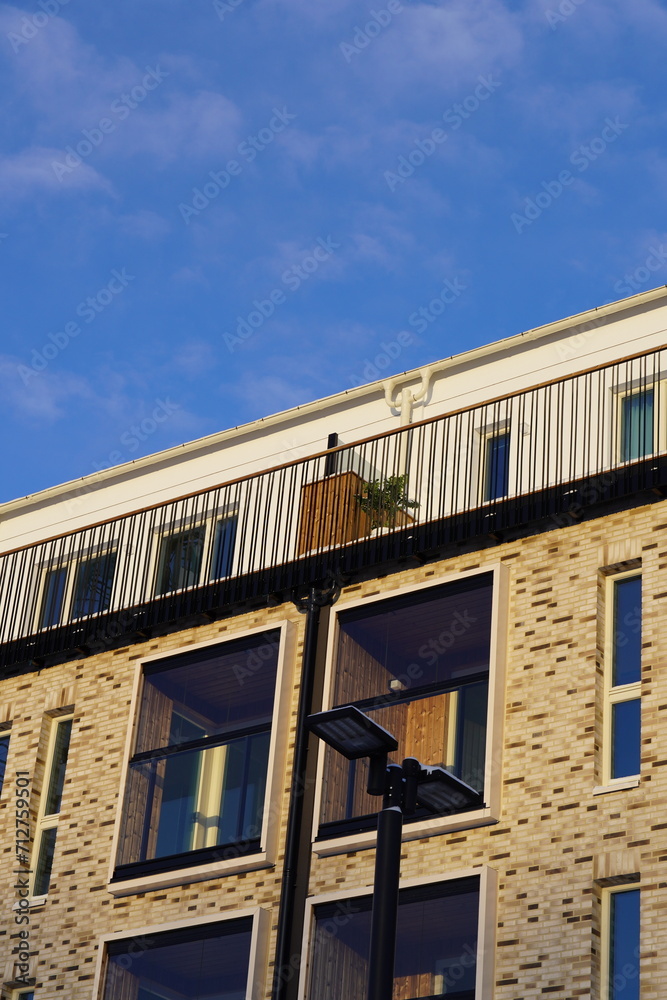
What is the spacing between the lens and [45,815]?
21156 millimetres

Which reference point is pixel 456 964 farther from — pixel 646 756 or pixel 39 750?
pixel 39 750

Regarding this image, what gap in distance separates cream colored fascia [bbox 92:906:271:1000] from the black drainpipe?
0.19m

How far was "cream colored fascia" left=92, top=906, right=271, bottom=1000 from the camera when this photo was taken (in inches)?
703

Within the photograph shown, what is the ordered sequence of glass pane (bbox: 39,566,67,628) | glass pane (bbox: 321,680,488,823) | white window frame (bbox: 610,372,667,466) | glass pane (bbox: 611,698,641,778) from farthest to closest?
1. glass pane (bbox: 39,566,67,628)
2. white window frame (bbox: 610,372,667,466)
3. glass pane (bbox: 321,680,488,823)
4. glass pane (bbox: 611,698,641,778)

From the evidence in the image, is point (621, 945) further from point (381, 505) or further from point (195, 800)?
point (381, 505)

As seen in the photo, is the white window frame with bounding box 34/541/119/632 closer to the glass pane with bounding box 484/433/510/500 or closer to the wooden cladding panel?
the wooden cladding panel

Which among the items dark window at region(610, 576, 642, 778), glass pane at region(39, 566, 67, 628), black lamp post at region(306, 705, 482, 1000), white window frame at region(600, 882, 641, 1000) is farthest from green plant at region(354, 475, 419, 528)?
black lamp post at region(306, 705, 482, 1000)

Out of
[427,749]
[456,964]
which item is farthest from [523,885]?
[427,749]

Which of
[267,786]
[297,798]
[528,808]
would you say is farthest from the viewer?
[267,786]

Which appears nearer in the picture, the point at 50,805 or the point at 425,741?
the point at 425,741

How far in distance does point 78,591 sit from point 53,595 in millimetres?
1286

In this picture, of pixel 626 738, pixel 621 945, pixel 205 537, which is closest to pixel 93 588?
pixel 205 537

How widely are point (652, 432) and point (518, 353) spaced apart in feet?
10.4

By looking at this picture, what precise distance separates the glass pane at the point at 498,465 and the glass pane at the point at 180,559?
4347mm
